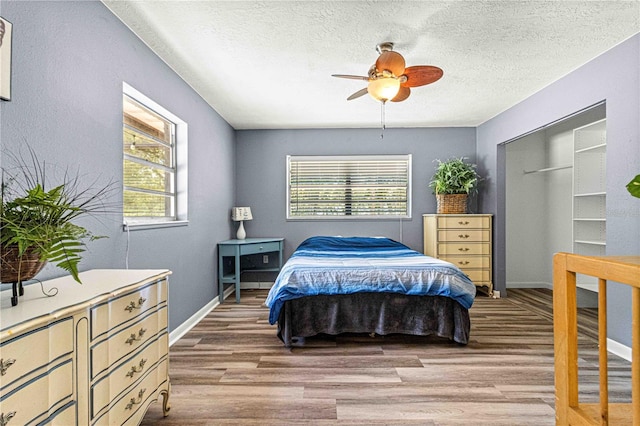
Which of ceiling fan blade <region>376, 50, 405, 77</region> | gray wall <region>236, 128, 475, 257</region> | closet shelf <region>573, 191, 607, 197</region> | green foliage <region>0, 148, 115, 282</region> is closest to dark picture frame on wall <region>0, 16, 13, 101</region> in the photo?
green foliage <region>0, 148, 115, 282</region>

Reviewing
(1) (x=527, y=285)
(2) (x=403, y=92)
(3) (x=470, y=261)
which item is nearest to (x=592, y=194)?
(3) (x=470, y=261)

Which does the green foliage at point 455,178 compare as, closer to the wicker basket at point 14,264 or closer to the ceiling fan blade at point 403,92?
the ceiling fan blade at point 403,92

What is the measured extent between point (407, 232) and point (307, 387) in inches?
137

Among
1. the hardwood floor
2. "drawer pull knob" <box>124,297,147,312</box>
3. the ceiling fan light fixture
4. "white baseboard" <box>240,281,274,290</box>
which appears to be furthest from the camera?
"white baseboard" <box>240,281,274,290</box>

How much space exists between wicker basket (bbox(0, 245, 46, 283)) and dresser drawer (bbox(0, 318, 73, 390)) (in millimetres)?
242

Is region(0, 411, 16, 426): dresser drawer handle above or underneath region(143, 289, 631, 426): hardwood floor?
above

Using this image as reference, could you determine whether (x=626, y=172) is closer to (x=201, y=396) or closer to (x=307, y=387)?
(x=307, y=387)

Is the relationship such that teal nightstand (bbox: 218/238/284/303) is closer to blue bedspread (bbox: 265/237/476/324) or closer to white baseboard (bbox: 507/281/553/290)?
blue bedspread (bbox: 265/237/476/324)

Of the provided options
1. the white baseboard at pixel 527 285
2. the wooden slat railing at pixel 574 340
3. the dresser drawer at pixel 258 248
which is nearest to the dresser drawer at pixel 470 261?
the white baseboard at pixel 527 285

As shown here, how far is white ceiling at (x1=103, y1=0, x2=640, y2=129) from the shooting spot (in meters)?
2.31

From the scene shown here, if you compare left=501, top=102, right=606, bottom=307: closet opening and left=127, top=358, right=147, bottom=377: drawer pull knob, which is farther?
left=501, top=102, right=606, bottom=307: closet opening

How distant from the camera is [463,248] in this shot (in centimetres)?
482

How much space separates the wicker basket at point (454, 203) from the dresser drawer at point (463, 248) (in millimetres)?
455

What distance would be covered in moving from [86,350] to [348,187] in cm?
446
